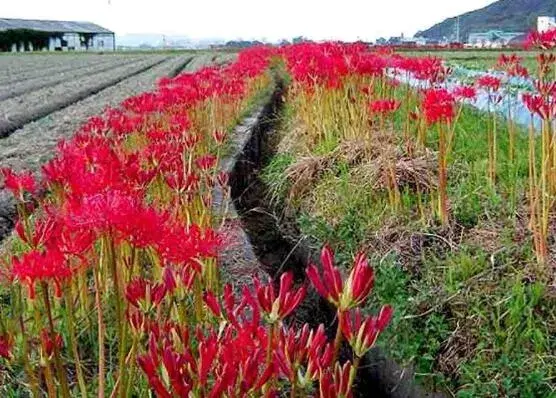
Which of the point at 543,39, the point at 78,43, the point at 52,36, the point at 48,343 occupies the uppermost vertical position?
the point at 52,36

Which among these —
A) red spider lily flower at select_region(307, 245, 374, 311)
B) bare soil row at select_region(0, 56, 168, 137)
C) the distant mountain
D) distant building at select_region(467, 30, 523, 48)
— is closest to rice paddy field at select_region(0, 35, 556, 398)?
red spider lily flower at select_region(307, 245, 374, 311)

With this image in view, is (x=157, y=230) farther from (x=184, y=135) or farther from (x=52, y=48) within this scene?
(x=52, y=48)

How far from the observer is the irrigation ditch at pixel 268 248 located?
148 inches

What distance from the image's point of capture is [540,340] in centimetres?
318

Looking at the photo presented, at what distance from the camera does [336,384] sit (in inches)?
56.2

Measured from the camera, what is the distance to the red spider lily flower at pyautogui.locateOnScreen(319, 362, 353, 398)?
4.61 feet

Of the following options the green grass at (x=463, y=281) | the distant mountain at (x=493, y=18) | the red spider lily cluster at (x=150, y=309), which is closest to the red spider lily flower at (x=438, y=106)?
the green grass at (x=463, y=281)

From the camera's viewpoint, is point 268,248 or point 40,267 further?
point 268,248

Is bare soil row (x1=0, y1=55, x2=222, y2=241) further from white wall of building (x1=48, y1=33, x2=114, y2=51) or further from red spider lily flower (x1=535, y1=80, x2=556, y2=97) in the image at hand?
white wall of building (x1=48, y1=33, x2=114, y2=51)

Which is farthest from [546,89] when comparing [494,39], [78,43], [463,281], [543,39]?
[78,43]

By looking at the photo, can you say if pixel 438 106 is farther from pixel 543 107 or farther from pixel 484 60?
pixel 484 60

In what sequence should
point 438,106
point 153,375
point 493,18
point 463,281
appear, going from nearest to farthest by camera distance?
point 153,375
point 463,281
point 438,106
point 493,18

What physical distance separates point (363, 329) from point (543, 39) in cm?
264

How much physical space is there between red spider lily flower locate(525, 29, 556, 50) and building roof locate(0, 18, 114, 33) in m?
72.1
